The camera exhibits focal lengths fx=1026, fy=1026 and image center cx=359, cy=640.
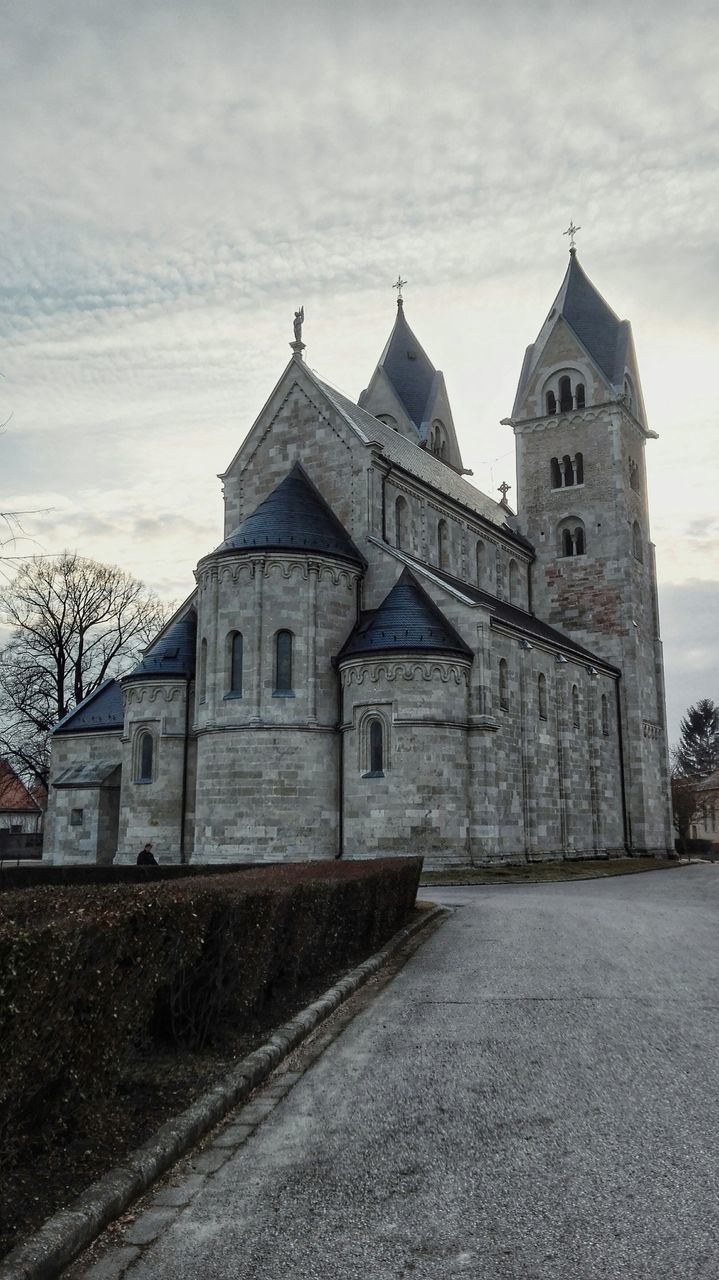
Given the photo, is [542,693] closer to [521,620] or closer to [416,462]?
[521,620]

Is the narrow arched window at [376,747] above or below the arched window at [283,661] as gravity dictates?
below

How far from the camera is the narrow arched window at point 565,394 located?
5184 cm

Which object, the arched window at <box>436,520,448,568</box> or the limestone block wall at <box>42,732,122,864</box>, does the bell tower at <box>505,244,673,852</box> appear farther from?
the limestone block wall at <box>42,732,122,864</box>

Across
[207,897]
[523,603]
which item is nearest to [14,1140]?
[207,897]

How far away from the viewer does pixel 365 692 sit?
31.4 meters

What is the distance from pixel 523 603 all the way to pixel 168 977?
143ft

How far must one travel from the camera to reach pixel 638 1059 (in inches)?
307

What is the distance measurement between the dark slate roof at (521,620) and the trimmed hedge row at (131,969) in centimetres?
2513

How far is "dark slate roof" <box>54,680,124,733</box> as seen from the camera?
1539 inches

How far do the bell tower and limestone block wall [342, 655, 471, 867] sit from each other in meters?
17.3

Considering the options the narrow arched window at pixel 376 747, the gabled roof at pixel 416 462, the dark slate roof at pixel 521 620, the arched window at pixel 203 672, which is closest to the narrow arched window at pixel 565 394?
the gabled roof at pixel 416 462

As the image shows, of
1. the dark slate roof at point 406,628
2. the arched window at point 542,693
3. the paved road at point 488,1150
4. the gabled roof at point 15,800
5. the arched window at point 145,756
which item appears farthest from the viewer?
the gabled roof at point 15,800

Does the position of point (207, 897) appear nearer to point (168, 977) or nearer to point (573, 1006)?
point (168, 977)

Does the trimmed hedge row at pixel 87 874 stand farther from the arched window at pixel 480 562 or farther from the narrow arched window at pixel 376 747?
the arched window at pixel 480 562
